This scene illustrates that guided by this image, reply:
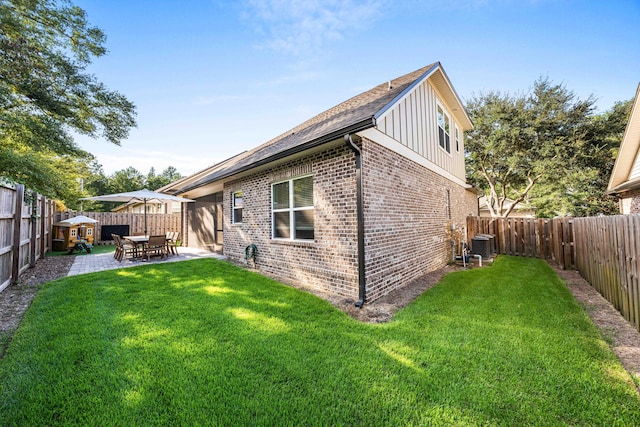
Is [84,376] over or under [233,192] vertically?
under

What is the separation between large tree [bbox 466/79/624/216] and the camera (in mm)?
16234

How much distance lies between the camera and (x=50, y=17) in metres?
10.0

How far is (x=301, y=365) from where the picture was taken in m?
2.79

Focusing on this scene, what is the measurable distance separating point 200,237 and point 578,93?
25087 mm

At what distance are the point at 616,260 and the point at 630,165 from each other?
11.2m

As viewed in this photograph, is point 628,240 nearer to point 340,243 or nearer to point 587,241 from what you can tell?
point 587,241

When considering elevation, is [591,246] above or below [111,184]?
below

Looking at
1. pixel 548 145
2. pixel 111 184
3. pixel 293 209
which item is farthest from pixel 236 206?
pixel 111 184

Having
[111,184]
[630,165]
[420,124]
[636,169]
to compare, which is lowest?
[636,169]

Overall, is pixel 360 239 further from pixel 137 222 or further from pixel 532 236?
pixel 137 222

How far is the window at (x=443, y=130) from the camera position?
911 centimetres

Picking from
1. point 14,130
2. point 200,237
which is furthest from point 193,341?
point 14,130

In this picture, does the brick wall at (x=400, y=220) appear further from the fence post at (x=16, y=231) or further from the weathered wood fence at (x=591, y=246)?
the fence post at (x=16, y=231)

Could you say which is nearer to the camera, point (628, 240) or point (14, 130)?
point (628, 240)
